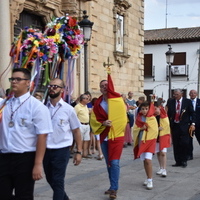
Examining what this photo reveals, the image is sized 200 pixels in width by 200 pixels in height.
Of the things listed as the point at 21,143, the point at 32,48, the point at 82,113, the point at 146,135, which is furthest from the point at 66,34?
the point at 82,113

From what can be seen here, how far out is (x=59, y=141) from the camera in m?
5.23

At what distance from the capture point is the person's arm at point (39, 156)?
4.09 metres

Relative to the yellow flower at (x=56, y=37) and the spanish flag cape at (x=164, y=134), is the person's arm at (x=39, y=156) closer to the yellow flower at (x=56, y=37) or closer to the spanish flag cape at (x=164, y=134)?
the yellow flower at (x=56, y=37)

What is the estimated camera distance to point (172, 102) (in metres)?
9.88

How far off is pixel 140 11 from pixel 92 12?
17.8 feet

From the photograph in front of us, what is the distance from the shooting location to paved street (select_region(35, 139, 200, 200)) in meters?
6.62

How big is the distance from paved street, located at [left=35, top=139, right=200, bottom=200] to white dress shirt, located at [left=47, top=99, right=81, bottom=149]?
150 centimetres

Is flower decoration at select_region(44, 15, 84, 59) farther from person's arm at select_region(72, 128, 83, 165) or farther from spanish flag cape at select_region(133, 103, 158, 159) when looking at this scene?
spanish flag cape at select_region(133, 103, 158, 159)

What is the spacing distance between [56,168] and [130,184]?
276 cm

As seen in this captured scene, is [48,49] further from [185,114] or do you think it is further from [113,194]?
[185,114]

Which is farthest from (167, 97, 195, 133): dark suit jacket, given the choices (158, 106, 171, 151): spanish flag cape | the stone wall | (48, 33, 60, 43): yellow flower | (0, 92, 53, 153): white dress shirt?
(0, 92, 53, 153): white dress shirt

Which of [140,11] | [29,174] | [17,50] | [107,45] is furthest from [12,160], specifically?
[140,11]

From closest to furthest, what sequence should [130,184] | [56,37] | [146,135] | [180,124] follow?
[56,37] < [146,135] < [130,184] < [180,124]

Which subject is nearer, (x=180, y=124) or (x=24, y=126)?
(x=24, y=126)
